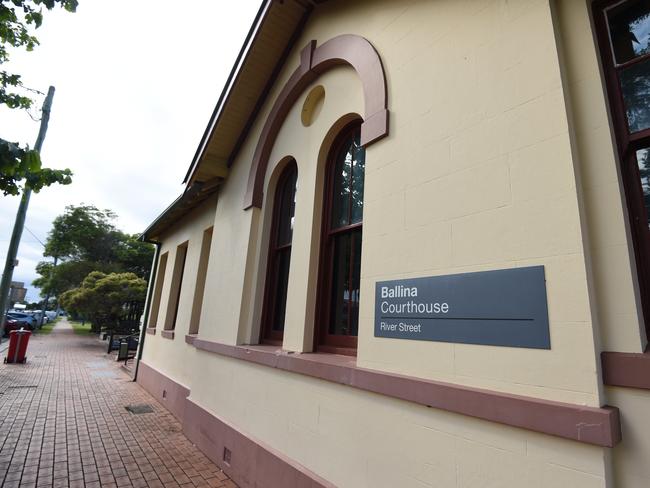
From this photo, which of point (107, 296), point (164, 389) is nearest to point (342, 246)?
point (164, 389)

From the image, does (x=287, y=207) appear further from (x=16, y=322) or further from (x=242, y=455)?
(x=16, y=322)

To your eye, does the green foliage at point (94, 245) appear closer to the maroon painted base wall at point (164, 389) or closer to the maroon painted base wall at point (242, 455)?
the maroon painted base wall at point (164, 389)

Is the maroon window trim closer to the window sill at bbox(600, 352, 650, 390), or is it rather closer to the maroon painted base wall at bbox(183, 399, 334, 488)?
the maroon painted base wall at bbox(183, 399, 334, 488)

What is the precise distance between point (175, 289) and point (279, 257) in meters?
6.09

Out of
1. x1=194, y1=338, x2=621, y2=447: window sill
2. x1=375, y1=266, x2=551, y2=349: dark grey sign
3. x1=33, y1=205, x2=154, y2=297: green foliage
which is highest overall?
x1=33, y1=205, x2=154, y2=297: green foliage

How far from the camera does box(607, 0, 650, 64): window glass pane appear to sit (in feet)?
7.77

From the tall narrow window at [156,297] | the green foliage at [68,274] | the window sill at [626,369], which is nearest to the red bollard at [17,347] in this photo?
the tall narrow window at [156,297]

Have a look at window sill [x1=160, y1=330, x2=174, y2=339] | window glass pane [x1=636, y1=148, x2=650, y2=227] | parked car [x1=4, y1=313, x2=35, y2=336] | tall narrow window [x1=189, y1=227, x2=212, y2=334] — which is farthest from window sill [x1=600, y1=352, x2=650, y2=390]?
parked car [x1=4, y1=313, x2=35, y2=336]

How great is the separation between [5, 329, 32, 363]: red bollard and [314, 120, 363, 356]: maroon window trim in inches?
570

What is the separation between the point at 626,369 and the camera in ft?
6.02

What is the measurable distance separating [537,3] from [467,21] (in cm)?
56

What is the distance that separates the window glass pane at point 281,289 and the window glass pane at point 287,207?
0.22 m

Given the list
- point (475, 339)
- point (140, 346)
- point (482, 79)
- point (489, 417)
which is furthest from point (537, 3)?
point (140, 346)

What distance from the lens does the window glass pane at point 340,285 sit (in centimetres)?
409
